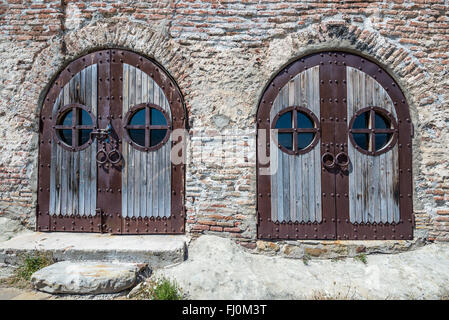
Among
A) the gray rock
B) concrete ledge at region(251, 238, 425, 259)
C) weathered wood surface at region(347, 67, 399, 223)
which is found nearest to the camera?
the gray rock

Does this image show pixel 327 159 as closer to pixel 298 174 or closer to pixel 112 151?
pixel 298 174

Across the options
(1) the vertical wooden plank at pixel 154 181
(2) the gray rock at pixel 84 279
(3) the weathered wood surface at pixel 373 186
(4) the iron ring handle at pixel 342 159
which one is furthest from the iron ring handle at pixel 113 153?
(3) the weathered wood surface at pixel 373 186

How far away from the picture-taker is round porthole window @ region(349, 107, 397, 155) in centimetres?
316

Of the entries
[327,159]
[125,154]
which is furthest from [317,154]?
[125,154]

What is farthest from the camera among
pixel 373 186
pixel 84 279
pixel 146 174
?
pixel 146 174

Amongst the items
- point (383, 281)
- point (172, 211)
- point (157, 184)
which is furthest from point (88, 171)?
point (383, 281)

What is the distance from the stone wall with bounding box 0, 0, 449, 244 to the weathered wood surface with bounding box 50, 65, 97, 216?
0.99 feet

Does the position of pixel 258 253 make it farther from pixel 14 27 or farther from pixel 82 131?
pixel 14 27

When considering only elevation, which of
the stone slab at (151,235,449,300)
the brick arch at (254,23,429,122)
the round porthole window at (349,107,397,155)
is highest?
the brick arch at (254,23,429,122)

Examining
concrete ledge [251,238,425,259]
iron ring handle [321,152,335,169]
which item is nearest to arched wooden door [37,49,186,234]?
concrete ledge [251,238,425,259]

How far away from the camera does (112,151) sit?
3246 mm

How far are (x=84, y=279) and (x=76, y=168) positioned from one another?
156cm

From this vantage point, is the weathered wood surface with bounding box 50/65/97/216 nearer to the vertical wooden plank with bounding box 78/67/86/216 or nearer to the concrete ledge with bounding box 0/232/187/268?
the vertical wooden plank with bounding box 78/67/86/216

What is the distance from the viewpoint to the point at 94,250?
2822mm
